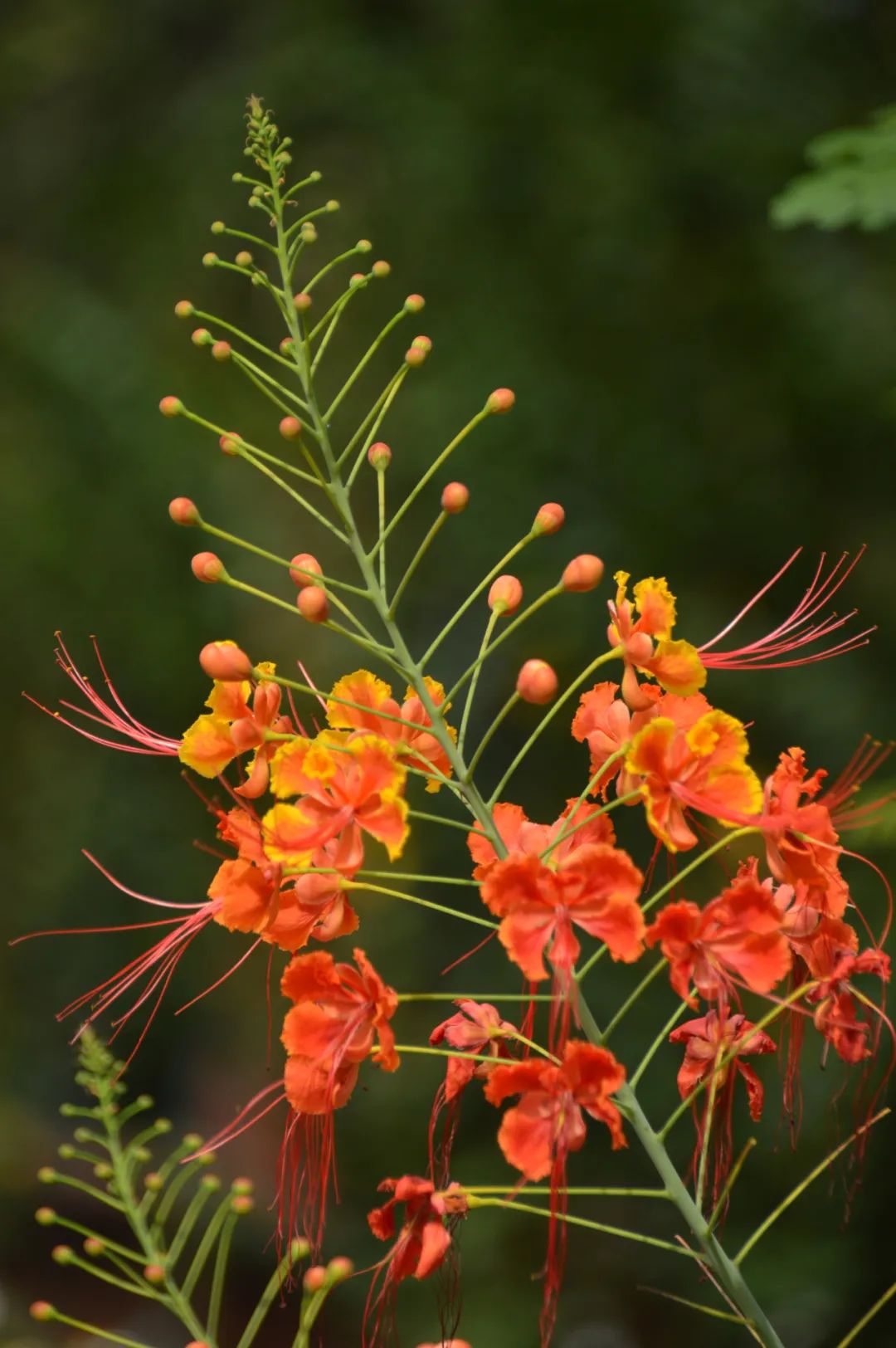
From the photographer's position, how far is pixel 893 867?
165 inches

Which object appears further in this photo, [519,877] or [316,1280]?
[519,877]

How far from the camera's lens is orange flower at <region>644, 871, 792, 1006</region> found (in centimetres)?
169

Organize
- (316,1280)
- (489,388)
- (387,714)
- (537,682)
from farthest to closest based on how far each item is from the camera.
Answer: (489,388), (387,714), (537,682), (316,1280)

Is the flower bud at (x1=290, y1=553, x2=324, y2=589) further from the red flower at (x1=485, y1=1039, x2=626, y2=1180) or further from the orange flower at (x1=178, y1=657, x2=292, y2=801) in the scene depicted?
the red flower at (x1=485, y1=1039, x2=626, y2=1180)

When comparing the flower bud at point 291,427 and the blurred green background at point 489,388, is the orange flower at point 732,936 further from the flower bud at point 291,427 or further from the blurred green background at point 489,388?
the blurred green background at point 489,388

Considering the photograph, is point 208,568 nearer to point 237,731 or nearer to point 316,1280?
point 237,731

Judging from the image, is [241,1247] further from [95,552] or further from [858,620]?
[858,620]

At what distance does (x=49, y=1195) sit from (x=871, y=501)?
Result: 550 cm

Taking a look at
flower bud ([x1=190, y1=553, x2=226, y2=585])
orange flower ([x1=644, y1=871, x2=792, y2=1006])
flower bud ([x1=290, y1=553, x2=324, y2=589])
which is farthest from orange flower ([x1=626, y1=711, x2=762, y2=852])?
flower bud ([x1=190, y1=553, x2=226, y2=585])

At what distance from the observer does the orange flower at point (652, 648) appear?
1.92 m

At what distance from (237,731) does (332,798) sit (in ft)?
0.72

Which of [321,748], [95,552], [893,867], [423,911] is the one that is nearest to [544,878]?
[321,748]

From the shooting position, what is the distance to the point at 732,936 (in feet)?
5.64

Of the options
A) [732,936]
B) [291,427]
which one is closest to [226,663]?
[291,427]
